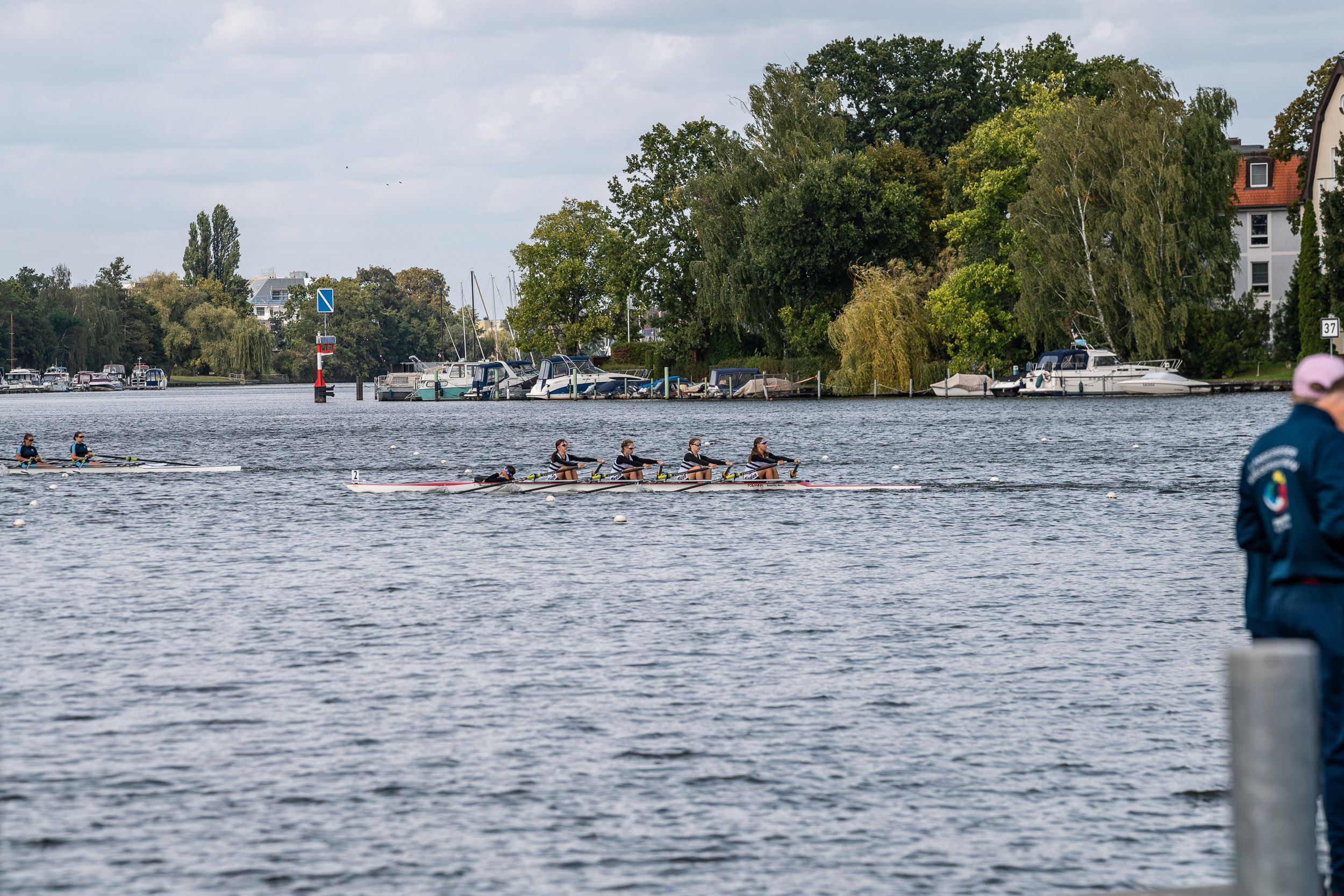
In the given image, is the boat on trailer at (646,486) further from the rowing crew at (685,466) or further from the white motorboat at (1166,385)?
the white motorboat at (1166,385)

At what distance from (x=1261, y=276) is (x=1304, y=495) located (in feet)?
342

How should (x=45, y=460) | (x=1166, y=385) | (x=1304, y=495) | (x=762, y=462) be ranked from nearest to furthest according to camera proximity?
(x=1304, y=495), (x=762, y=462), (x=45, y=460), (x=1166, y=385)

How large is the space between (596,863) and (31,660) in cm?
911

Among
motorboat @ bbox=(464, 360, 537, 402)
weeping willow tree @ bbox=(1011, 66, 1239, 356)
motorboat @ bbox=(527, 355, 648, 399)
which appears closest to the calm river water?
weeping willow tree @ bbox=(1011, 66, 1239, 356)

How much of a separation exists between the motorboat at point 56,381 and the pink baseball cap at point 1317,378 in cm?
18534

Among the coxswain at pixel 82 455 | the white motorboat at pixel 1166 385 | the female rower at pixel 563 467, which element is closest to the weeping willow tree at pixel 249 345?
the white motorboat at pixel 1166 385

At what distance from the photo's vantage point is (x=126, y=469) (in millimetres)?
44031

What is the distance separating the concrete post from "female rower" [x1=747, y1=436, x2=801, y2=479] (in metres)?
29.5

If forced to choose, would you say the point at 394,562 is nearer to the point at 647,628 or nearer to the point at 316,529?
the point at 316,529

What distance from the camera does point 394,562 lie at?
2364 centimetres

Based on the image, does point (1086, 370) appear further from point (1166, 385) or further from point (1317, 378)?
point (1317, 378)

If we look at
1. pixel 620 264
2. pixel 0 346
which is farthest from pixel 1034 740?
pixel 0 346

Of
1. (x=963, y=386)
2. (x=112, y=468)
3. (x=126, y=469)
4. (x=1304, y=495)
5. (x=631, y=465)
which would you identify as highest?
(x=1304, y=495)

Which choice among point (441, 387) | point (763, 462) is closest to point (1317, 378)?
point (763, 462)
